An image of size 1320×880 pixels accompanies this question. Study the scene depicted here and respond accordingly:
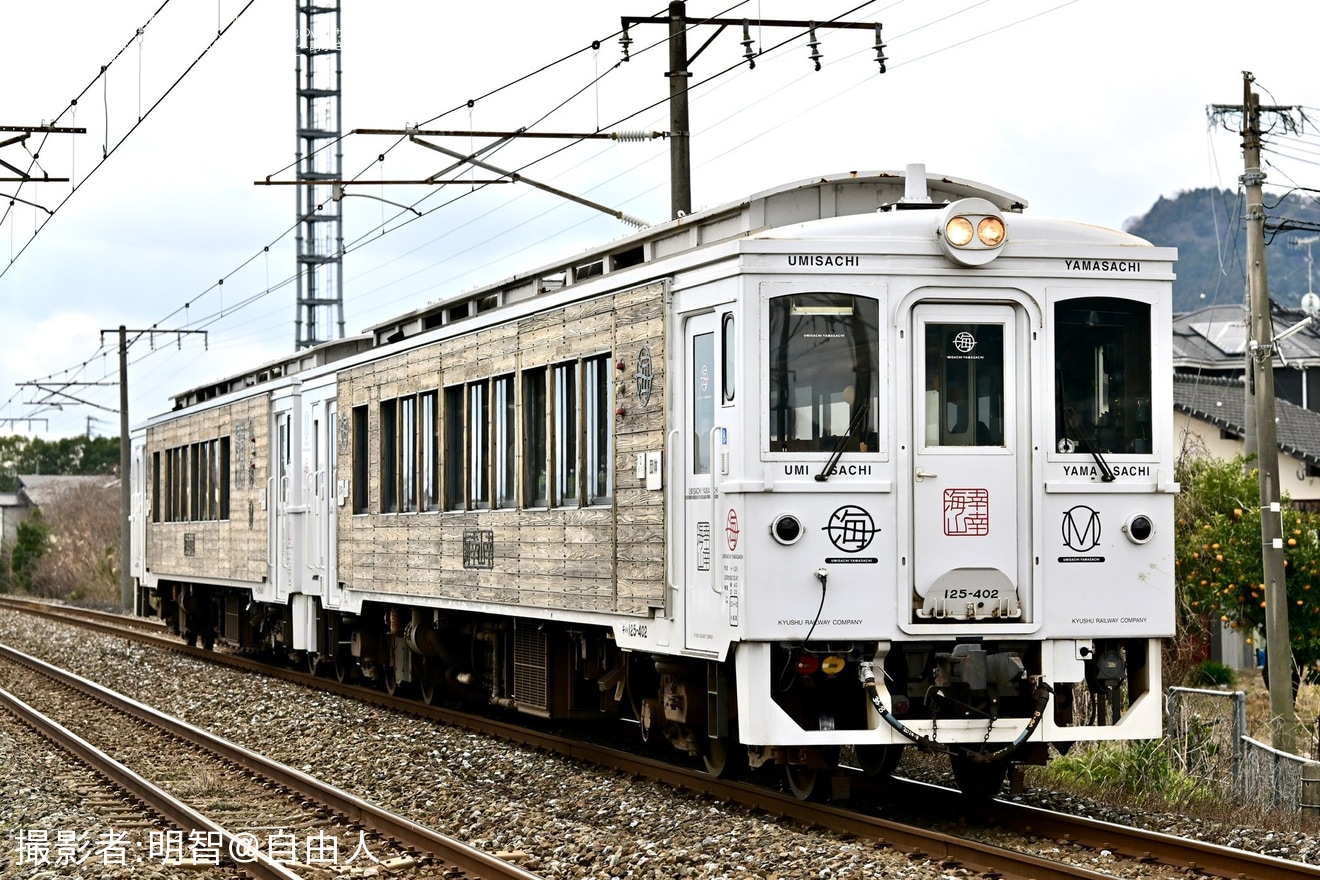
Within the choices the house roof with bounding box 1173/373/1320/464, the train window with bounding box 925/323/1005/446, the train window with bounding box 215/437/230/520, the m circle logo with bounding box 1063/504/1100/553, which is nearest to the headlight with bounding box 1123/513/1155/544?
the m circle logo with bounding box 1063/504/1100/553

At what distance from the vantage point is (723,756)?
10047 mm

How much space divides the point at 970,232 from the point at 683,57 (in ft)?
20.6

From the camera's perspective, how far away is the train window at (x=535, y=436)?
1191 centimetres

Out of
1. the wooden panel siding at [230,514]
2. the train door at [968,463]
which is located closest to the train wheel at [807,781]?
the train door at [968,463]

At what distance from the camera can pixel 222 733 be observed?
1424 centimetres

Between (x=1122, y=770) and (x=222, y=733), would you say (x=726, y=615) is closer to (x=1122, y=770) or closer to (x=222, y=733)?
(x=1122, y=770)

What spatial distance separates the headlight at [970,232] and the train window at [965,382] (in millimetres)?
374

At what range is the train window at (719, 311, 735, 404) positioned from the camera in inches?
363

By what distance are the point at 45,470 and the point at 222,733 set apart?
96.4 metres

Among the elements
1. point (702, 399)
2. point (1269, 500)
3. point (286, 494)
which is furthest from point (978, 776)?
point (286, 494)

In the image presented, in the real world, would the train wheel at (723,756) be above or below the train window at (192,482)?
below

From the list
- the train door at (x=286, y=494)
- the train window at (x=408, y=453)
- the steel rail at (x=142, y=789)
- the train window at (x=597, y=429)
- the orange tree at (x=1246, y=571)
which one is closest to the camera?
the steel rail at (x=142, y=789)

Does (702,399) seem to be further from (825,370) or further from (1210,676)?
(1210,676)

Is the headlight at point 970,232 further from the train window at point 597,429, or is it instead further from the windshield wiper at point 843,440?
the train window at point 597,429
